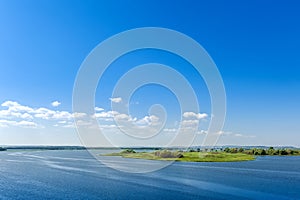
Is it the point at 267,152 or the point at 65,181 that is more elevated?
the point at 267,152

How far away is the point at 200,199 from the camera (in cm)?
4025

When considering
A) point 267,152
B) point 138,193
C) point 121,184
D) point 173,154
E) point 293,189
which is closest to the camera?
point 138,193

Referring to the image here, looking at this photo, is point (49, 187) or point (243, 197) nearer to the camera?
point (243, 197)

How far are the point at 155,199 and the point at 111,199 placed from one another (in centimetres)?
576

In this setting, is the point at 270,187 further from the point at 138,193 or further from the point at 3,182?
the point at 3,182

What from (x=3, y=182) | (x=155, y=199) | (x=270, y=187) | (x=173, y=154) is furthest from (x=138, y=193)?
(x=173, y=154)

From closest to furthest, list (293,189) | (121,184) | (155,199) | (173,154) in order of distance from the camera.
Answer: (155,199) → (293,189) → (121,184) → (173,154)

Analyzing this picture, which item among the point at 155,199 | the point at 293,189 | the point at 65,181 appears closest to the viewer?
the point at 155,199

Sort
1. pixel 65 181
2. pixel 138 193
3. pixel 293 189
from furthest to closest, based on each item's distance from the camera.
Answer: pixel 65 181 → pixel 293 189 → pixel 138 193

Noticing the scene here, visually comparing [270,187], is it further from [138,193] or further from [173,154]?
[173,154]

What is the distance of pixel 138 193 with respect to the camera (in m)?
43.9

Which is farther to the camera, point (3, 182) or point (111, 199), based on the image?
point (3, 182)

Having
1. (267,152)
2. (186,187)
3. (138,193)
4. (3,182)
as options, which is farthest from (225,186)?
(267,152)

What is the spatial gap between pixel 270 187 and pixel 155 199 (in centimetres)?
2152
